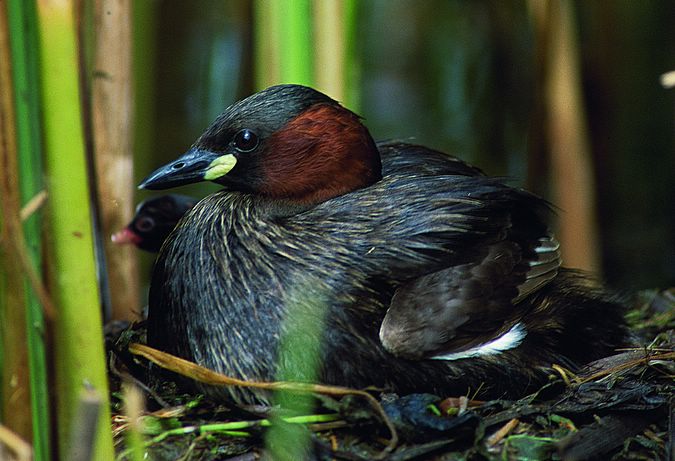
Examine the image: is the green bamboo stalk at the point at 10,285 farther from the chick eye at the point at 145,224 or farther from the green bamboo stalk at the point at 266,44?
the chick eye at the point at 145,224

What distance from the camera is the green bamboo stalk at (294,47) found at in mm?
1487

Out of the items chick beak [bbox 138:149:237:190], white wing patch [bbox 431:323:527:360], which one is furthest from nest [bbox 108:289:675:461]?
chick beak [bbox 138:149:237:190]

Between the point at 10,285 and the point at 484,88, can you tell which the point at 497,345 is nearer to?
the point at 10,285

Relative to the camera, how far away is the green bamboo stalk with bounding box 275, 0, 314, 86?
4.88 ft

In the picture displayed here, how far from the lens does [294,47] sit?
149cm

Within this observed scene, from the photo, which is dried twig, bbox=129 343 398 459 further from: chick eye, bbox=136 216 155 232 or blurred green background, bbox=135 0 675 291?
blurred green background, bbox=135 0 675 291

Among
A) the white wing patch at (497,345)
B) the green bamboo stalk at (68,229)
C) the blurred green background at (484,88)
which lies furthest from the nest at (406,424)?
the blurred green background at (484,88)

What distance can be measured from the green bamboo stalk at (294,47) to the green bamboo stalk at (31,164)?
0.49 m

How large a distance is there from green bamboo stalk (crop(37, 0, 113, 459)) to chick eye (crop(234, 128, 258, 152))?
1190 mm

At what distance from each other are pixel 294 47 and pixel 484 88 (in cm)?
427

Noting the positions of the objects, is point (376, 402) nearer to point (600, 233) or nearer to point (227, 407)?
point (227, 407)

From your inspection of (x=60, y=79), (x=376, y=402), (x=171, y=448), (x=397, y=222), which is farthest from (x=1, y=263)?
(x=397, y=222)

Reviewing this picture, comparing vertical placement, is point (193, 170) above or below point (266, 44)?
below

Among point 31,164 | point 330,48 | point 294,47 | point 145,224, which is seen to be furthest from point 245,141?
point 294,47
